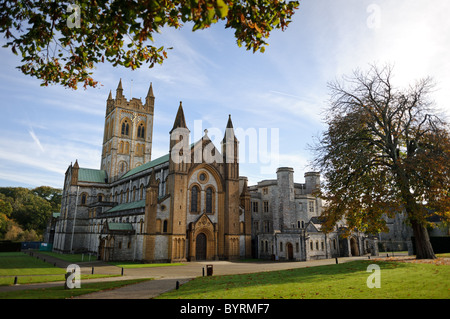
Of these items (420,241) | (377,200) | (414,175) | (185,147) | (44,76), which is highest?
(185,147)

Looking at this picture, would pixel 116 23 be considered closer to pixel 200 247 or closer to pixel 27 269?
pixel 27 269

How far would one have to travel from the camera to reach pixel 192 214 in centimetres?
3975

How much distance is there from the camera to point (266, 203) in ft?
186

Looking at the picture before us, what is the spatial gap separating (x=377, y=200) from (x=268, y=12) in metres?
15.5

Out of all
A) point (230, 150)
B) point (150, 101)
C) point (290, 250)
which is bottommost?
point (290, 250)

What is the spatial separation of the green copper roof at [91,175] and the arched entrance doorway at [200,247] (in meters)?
32.4

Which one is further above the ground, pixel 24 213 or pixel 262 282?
pixel 24 213

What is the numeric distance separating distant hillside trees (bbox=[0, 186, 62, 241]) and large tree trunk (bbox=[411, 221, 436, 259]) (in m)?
77.1

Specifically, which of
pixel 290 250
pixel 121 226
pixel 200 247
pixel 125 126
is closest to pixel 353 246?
pixel 290 250

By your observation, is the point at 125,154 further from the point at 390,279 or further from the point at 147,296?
the point at 390,279

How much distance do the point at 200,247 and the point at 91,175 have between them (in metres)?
35.2


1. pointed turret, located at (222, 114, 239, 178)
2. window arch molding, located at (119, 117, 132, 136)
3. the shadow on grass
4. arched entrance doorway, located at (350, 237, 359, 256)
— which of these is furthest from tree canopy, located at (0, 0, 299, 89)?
window arch molding, located at (119, 117, 132, 136)

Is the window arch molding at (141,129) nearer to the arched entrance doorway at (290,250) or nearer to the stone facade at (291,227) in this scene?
the stone facade at (291,227)
